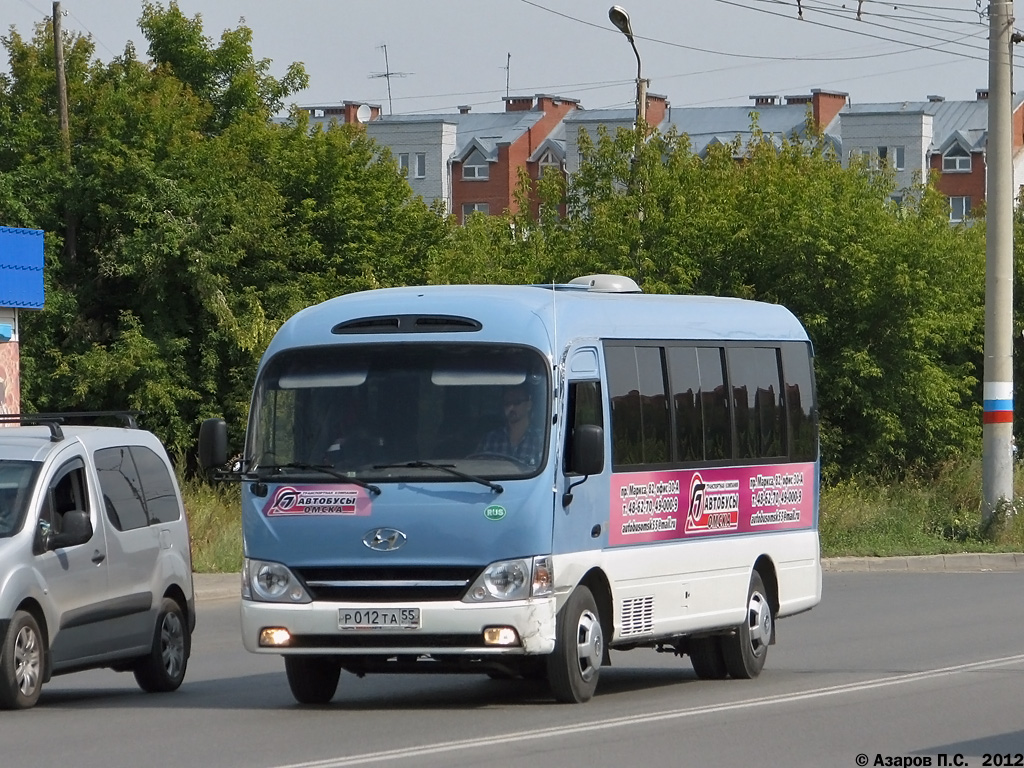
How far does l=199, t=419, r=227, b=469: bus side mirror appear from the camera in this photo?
11.5m

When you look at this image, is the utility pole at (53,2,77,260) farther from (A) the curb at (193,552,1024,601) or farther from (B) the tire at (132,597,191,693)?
(B) the tire at (132,597,191,693)

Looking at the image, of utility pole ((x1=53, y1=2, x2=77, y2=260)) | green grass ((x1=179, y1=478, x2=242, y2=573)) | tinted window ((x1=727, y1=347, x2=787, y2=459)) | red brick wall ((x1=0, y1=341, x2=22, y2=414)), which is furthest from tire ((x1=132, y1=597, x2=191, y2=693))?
utility pole ((x1=53, y1=2, x2=77, y2=260))

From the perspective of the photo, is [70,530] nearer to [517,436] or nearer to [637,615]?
[517,436]

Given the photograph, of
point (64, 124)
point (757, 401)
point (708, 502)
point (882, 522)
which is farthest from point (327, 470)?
point (64, 124)

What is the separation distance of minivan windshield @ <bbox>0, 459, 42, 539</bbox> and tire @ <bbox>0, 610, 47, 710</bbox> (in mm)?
583

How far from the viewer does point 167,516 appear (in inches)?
550

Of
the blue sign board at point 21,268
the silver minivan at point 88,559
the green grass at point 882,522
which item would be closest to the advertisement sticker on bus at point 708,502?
the silver minivan at point 88,559

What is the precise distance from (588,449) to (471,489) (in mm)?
711

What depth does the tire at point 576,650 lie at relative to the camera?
11.1 meters

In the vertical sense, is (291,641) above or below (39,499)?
below

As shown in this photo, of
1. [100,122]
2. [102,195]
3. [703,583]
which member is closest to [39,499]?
[703,583]

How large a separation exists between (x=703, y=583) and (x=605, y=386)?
1.74m

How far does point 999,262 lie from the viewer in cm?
2559

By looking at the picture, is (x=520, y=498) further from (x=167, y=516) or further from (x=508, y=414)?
(x=167, y=516)
